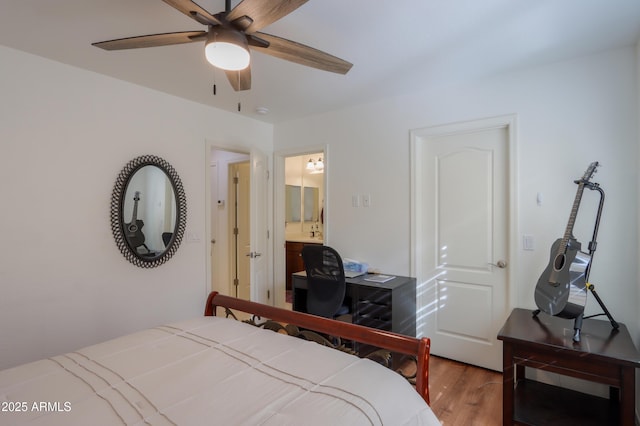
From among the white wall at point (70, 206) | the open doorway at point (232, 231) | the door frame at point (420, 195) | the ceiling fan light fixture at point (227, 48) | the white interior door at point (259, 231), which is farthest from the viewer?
the open doorway at point (232, 231)

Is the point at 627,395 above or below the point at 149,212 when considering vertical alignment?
below

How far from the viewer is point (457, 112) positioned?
9.46 ft

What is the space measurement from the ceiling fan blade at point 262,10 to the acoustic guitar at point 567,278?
2.09 m

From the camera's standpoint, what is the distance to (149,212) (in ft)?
9.63

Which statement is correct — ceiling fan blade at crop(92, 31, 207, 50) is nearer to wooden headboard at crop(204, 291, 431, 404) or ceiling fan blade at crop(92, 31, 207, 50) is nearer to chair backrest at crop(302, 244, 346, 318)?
wooden headboard at crop(204, 291, 431, 404)

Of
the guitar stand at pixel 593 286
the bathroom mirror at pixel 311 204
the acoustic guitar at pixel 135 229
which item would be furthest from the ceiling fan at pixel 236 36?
the bathroom mirror at pixel 311 204

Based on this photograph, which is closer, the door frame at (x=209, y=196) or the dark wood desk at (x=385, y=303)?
the dark wood desk at (x=385, y=303)

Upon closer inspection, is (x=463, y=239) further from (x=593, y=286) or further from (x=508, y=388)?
(x=508, y=388)

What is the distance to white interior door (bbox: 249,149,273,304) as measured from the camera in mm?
3527

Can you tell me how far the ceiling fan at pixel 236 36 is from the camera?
1.32 metres

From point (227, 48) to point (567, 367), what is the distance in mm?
2416

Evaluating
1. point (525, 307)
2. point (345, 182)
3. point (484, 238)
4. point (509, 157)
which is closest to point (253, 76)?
point (345, 182)

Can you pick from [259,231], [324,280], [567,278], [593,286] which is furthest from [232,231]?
[593,286]

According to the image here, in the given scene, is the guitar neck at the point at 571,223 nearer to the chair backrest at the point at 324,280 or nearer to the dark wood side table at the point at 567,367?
the dark wood side table at the point at 567,367
